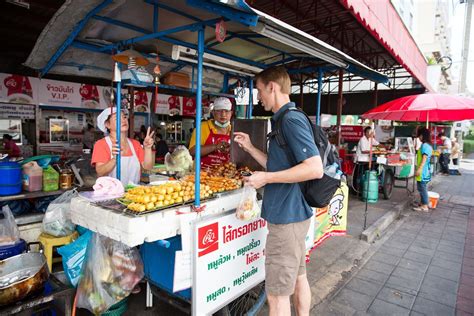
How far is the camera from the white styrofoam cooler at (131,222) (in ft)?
6.09

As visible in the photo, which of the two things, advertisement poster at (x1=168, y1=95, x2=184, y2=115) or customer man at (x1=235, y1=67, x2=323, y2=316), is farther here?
advertisement poster at (x1=168, y1=95, x2=184, y2=115)

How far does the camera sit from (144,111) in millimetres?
11117

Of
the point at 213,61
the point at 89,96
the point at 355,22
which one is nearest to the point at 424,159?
the point at 355,22

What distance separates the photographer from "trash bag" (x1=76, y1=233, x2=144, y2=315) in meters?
2.18

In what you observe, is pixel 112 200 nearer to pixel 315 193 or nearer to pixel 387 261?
pixel 315 193

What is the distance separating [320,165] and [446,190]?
440 inches

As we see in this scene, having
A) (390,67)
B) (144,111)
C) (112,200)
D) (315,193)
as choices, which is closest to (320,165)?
(315,193)

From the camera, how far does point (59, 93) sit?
8.98 metres

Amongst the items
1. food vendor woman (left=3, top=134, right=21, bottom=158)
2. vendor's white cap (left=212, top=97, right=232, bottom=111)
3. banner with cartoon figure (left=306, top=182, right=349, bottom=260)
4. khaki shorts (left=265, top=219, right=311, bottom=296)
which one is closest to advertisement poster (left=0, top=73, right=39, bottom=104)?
food vendor woman (left=3, top=134, right=21, bottom=158)

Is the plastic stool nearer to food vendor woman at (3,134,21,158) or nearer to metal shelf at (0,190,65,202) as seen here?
metal shelf at (0,190,65,202)

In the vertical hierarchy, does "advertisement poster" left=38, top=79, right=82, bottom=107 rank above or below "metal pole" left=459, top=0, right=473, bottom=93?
below

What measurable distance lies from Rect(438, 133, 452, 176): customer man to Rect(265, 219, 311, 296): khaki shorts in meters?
15.7

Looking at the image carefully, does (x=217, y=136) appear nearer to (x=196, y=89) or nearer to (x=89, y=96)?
(x=196, y=89)

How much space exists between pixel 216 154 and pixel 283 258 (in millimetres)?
2083
